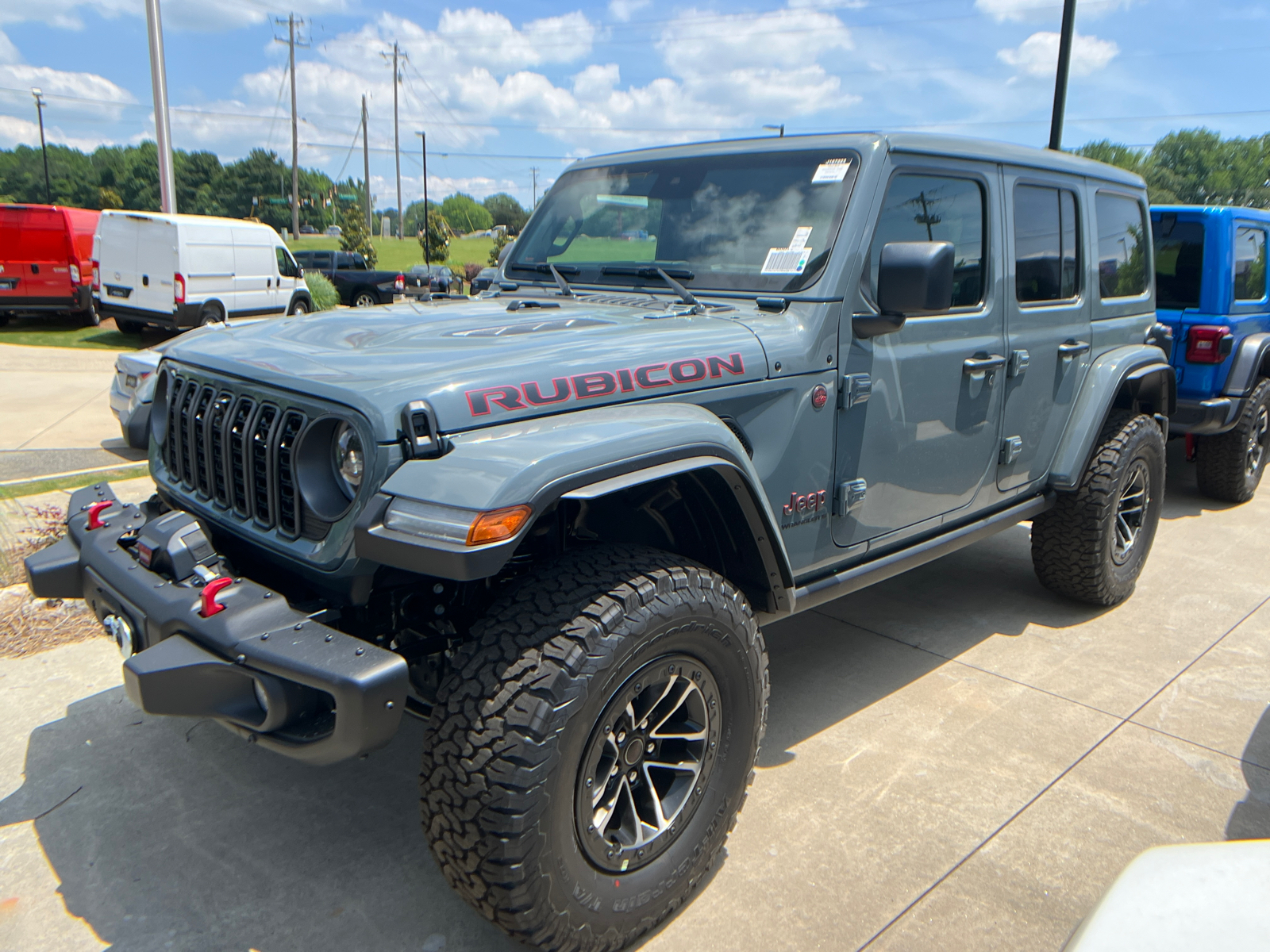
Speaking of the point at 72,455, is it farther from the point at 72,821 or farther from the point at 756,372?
the point at 756,372

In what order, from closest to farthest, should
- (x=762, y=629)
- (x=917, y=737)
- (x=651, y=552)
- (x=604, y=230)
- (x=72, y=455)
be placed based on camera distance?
(x=651, y=552)
(x=917, y=737)
(x=604, y=230)
(x=762, y=629)
(x=72, y=455)

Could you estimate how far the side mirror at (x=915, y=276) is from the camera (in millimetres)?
2713

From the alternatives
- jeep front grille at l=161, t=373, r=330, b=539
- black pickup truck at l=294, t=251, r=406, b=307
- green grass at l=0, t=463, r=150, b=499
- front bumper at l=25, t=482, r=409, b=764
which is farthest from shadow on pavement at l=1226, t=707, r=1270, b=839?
black pickup truck at l=294, t=251, r=406, b=307

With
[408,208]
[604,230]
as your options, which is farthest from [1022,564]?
[408,208]

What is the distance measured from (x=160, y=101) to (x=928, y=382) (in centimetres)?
1679

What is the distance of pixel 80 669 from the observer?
3.72 m

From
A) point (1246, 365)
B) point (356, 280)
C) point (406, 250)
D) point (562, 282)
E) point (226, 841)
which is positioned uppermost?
point (406, 250)

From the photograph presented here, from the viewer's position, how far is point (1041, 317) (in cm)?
383

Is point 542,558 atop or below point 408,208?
below

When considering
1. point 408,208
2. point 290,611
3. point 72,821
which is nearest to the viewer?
point 290,611

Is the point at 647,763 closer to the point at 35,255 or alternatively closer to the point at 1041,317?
the point at 1041,317

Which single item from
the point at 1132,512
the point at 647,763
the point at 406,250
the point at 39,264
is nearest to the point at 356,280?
the point at 39,264

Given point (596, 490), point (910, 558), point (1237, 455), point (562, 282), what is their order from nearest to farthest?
1. point (596, 490)
2. point (910, 558)
3. point (562, 282)
4. point (1237, 455)

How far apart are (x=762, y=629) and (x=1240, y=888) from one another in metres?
3.01
